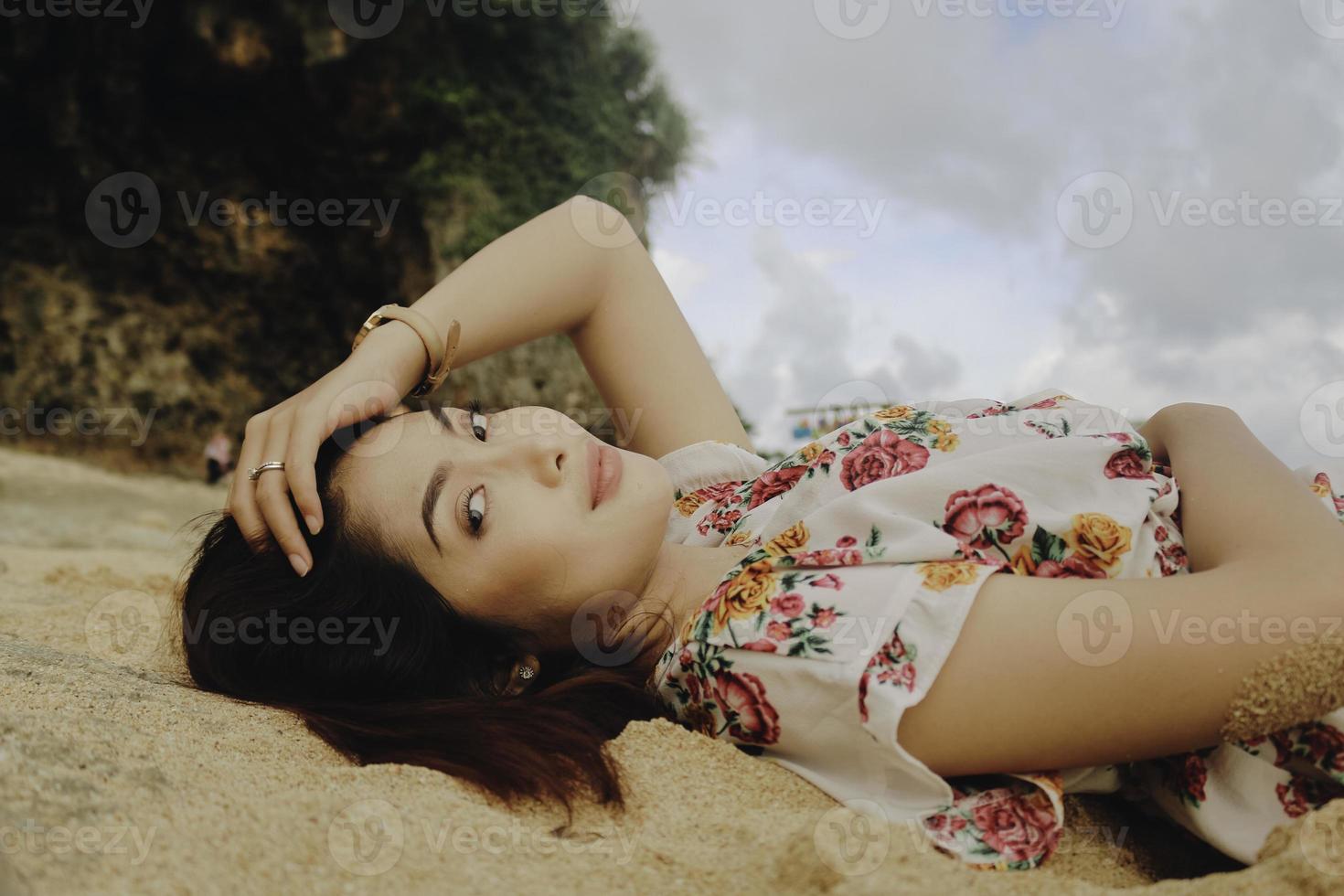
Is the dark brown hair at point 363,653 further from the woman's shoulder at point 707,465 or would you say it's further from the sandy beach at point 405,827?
the woman's shoulder at point 707,465

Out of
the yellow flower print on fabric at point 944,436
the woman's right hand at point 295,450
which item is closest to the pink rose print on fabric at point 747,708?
the yellow flower print on fabric at point 944,436

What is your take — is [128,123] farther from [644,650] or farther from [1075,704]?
[1075,704]

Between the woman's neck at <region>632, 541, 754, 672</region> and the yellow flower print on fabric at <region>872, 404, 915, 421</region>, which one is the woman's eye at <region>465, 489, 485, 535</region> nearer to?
the woman's neck at <region>632, 541, 754, 672</region>

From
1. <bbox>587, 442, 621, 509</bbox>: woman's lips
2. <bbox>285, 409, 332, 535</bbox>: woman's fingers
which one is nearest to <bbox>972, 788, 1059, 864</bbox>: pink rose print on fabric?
<bbox>587, 442, 621, 509</bbox>: woman's lips

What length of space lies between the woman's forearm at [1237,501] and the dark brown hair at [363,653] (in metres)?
1.07

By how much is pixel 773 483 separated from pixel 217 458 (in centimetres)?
988

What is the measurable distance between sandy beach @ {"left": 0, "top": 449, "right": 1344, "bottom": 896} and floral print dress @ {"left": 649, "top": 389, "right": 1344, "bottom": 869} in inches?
3.6

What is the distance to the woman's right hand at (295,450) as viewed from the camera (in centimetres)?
178

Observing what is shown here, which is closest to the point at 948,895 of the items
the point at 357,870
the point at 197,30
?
the point at 357,870

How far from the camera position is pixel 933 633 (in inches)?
54.2

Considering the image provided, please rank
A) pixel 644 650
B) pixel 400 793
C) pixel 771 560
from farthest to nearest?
pixel 644 650, pixel 771 560, pixel 400 793

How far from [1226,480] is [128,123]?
1132 cm

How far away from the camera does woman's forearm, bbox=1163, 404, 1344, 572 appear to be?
146 centimetres

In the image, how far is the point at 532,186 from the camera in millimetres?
10930
